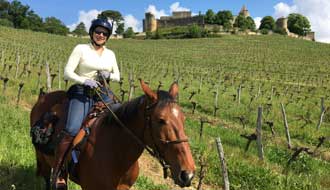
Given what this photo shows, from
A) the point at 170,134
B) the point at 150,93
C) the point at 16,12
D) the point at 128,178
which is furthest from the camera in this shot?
the point at 16,12

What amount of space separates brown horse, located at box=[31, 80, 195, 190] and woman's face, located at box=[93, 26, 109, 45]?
1043 millimetres

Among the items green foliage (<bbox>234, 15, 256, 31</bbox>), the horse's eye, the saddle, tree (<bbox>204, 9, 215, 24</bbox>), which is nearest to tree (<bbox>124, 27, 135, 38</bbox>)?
tree (<bbox>204, 9, 215, 24</bbox>)

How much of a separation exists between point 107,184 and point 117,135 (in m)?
0.54

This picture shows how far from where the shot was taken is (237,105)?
787 inches

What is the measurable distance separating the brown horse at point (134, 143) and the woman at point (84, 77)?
0.32 meters

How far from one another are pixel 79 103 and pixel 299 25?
14374cm

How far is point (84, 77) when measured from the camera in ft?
17.0

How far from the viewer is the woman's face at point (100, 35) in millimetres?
5152

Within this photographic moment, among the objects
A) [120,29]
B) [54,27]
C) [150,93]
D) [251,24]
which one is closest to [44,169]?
[150,93]

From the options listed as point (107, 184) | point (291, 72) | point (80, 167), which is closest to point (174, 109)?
point (107, 184)

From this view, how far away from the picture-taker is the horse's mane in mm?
3709

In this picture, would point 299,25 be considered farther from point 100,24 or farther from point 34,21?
point 100,24

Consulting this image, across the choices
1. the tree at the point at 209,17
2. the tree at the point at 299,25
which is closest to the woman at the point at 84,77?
the tree at the point at 209,17

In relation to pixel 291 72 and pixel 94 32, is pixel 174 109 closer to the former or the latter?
pixel 94 32
